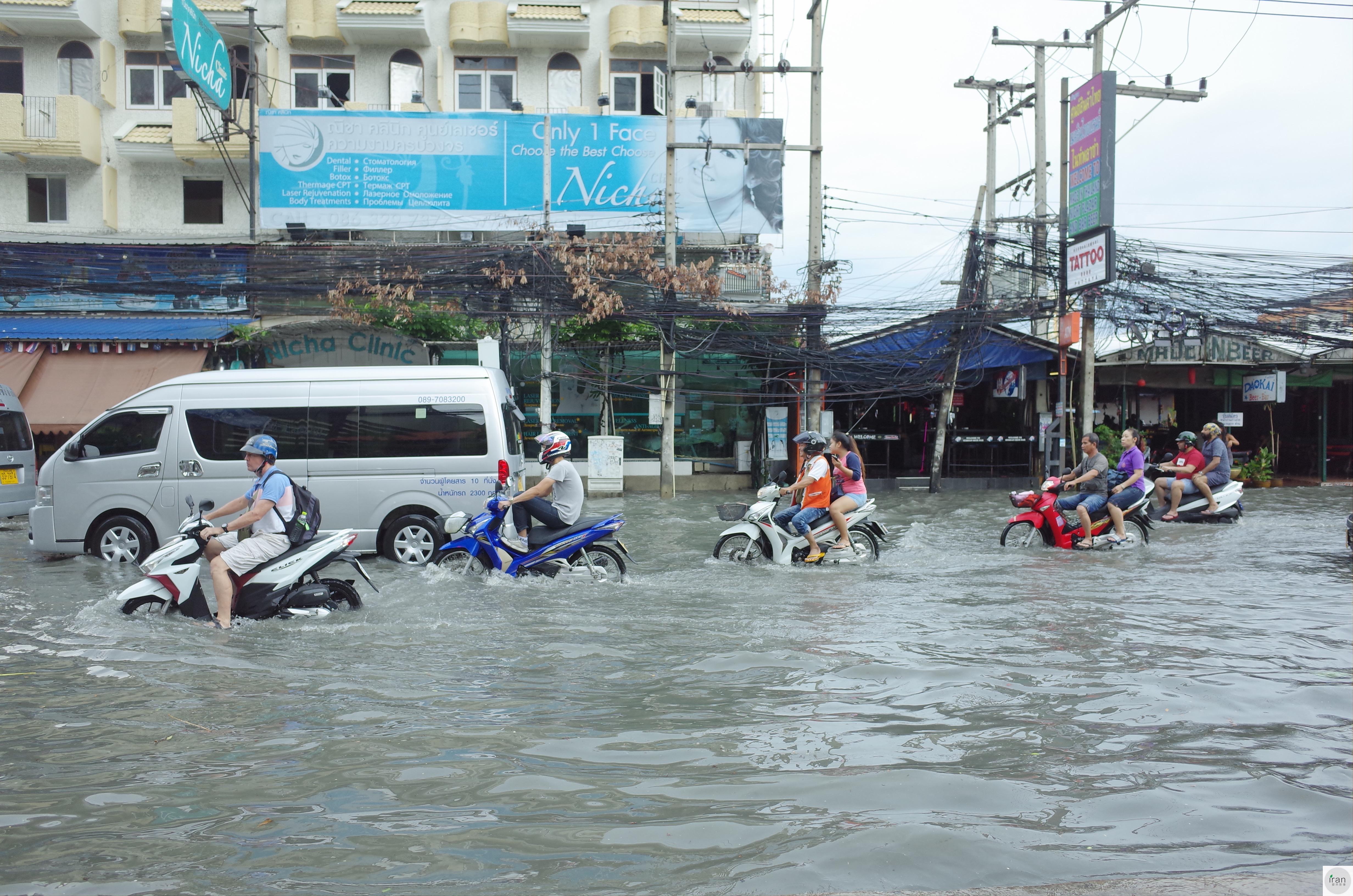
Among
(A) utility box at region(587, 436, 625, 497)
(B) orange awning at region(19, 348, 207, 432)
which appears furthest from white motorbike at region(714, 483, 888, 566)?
(B) orange awning at region(19, 348, 207, 432)

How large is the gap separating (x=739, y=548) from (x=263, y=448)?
17.4ft

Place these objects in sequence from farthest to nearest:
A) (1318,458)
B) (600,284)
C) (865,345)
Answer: (1318,458) < (865,345) < (600,284)

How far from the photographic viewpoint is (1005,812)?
387cm

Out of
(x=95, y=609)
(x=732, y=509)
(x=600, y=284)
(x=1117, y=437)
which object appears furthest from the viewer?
(x=1117, y=437)

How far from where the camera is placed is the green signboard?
1745 cm

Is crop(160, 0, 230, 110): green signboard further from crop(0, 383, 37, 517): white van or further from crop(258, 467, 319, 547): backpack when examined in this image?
crop(258, 467, 319, 547): backpack

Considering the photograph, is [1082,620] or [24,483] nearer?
[1082,620]

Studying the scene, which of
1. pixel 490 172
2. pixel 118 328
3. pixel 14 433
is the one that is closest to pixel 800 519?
pixel 14 433

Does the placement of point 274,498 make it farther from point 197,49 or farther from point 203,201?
point 203,201

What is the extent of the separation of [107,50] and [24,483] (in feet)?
41.9

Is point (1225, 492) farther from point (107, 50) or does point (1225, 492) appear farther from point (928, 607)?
point (107, 50)

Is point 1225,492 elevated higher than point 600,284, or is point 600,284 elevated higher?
point 600,284

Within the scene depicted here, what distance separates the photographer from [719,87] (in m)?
22.6

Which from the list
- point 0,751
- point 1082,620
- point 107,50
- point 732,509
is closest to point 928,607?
point 1082,620
